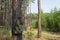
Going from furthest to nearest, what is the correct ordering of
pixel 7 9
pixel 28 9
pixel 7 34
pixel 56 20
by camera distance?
1. pixel 56 20
2. pixel 28 9
3. pixel 7 9
4. pixel 7 34

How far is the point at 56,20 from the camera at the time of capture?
62.9ft

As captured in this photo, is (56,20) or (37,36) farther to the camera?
(56,20)

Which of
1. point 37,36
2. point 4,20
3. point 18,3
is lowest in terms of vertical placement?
point 37,36

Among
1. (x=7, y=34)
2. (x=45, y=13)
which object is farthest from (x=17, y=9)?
(x=45, y=13)

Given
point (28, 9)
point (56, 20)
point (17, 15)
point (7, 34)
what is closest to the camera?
point (17, 15)

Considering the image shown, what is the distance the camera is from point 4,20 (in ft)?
37.2

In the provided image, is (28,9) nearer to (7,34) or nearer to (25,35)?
(25,35)

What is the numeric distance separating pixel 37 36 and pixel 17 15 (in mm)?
9890

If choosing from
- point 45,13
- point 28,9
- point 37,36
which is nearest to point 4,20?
point 28,9

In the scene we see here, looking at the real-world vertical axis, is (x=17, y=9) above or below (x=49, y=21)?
above

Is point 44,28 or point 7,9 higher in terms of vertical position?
point 7,9

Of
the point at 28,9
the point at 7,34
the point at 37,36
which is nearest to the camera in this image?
the point at 7,34

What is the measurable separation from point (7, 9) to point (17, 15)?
603 centimetres

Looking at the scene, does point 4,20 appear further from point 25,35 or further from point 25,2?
point 25,2
